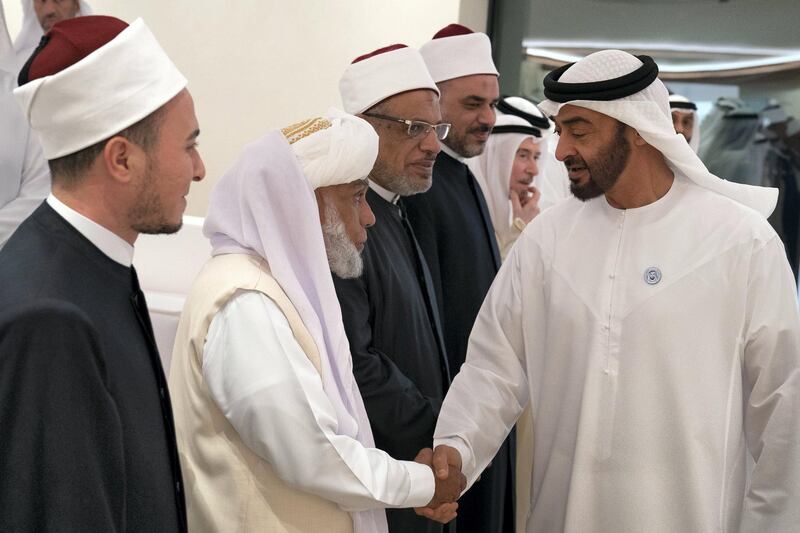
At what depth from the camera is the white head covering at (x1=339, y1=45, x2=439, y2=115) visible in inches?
142

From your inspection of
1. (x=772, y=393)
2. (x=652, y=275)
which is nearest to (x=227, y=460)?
(x=652, y=275)

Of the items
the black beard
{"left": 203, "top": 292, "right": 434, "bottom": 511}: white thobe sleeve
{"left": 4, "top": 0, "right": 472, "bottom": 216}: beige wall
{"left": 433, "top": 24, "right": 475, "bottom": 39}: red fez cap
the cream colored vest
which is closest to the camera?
{"left": 203, "top": 292, "right": 434, "bottom": 511}: white thobe sleeve

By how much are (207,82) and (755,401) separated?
397cm

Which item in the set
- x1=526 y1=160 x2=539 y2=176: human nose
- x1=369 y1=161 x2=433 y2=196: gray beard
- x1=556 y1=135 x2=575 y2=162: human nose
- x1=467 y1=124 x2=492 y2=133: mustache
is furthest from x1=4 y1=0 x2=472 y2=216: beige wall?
x1=556 y1=135 x2=575 y2=162: human nose

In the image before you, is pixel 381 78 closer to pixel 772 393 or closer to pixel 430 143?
pixel 430 143

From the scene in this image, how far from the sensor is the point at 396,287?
3.06m

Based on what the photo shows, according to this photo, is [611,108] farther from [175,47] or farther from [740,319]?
[175,47]

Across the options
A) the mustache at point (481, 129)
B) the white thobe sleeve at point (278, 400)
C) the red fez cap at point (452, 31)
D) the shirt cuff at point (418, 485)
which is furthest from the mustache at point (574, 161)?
the red fez cap at point (452, 31)

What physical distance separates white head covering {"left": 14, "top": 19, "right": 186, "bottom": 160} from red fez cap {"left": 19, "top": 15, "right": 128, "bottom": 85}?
0.06 ft

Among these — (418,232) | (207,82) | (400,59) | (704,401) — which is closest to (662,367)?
(704,401)

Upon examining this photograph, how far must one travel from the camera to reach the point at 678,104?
18.7 feet

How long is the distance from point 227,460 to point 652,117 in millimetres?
1540

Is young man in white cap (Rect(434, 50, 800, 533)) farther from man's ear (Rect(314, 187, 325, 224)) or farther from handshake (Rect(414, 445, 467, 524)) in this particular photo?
man's ear (Rect(314, 187, 325, 224))

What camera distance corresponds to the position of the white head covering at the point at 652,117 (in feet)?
9.01
